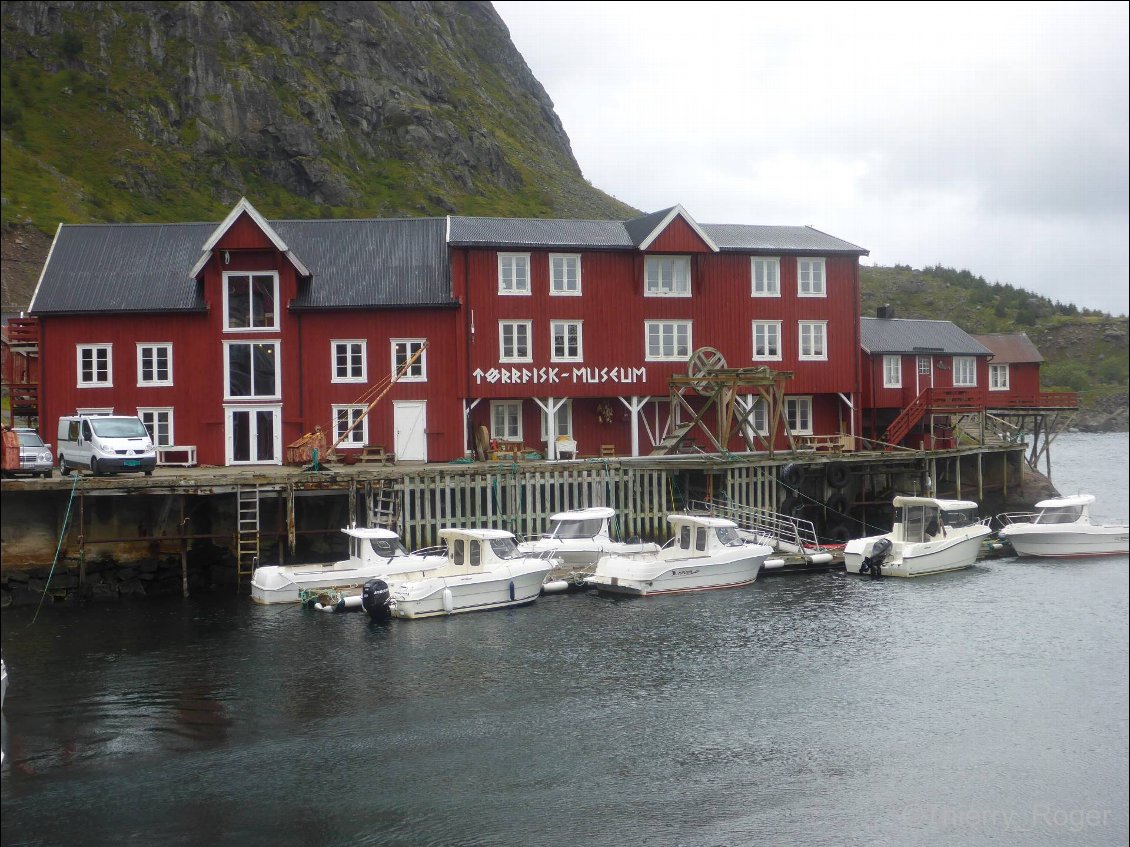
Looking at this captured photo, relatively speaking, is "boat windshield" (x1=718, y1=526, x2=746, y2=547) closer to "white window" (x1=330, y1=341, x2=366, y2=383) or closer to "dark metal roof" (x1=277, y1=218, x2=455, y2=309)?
"dark metal roof" (x1=277, y1=218, x2=455, y2=309)

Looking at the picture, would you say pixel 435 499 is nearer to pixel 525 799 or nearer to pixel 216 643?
pixel 216 643

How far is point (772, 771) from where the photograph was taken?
1952cm

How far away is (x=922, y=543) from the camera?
3697cm

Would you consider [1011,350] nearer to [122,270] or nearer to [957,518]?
[957,518]

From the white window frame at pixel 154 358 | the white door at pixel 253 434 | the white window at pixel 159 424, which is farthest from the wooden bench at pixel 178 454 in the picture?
the white window frame at pixel 154 358

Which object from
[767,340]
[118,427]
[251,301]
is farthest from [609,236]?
[118,427]

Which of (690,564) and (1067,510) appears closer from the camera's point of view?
(690,564)

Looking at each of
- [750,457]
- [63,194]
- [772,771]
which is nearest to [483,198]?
[63,194]

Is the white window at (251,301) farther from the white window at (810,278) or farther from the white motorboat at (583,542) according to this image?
the white window at (810,278)

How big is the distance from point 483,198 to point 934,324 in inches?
3611

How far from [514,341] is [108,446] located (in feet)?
54.4

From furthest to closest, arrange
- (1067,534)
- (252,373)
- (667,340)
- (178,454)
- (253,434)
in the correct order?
(667,340) → (252,373) → (253,434) → (178,454) → (1067,534)

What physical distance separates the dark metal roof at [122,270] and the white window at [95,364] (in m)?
Result: 1.57

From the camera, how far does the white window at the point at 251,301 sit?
4331 centimetres
